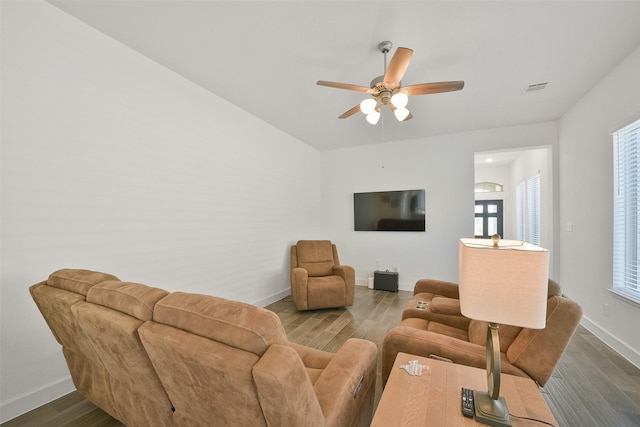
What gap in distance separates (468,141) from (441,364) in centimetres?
425

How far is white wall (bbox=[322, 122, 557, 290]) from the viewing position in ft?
14.7

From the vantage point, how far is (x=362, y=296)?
4.48 meters

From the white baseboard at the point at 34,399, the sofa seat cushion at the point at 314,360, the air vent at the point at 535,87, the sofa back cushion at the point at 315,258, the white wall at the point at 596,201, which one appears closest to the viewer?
the sofa seat cushion at the point at 314,360

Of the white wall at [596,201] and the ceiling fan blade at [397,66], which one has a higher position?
the ceiling fan blade at [397,66]

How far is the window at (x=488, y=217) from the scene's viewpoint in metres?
7.91

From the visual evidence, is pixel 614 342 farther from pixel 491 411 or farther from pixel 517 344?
pixel 491 411

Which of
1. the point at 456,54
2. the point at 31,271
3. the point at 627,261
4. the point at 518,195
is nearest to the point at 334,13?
the point at 456,54

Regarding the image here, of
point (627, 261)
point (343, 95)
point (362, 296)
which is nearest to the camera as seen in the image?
point (627, 261)

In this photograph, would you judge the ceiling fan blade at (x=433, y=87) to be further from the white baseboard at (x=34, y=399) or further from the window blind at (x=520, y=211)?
the window blind at (x=520, y=211)

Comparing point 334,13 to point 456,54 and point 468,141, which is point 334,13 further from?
point 468,141

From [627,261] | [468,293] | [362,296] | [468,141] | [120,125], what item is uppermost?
[468,141]

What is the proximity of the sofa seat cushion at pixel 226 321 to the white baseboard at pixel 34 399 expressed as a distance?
5.64 feet

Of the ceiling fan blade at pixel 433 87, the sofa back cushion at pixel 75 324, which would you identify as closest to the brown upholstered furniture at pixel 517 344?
the ceiling fan blade at pixel 433 87

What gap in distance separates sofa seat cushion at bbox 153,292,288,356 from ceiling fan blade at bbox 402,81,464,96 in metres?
2.14
